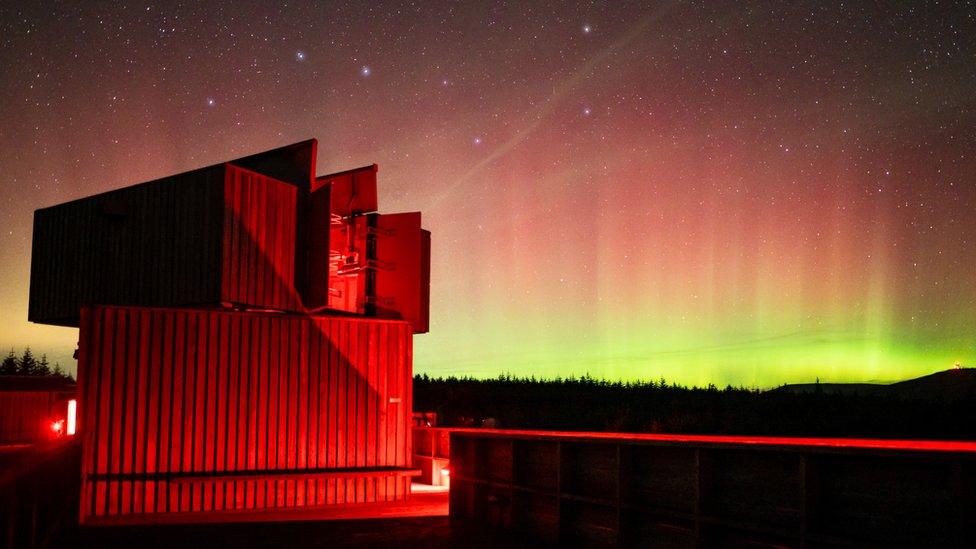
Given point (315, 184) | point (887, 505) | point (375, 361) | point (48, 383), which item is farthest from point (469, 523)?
point (48, 383)

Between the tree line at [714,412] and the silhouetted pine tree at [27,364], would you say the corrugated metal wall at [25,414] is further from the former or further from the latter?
the silhouetted pine tree at [27,364]

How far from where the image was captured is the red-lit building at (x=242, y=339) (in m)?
14.4

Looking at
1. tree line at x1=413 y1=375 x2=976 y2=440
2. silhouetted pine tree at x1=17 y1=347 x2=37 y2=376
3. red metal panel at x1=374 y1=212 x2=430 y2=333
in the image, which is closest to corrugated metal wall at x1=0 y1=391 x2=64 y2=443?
tree line at x1=413 y1=375 x2=976 y2=440

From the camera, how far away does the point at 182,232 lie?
54.5 feet

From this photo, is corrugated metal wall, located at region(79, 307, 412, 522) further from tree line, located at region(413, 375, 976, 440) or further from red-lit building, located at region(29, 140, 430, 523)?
tree line, located at region(413, 375, 976, 440)

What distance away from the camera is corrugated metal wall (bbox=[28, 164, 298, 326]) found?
16.0 m

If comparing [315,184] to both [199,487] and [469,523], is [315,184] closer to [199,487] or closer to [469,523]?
[199,487]

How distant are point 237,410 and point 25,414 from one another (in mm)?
30489

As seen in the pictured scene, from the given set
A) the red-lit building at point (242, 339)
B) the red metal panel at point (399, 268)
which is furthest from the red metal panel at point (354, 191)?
the red metal panel at point (399, 268)

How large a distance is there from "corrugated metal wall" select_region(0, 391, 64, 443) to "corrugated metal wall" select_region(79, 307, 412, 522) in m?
28.5

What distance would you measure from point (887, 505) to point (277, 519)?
398 inches

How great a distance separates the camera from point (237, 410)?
15.3 meters

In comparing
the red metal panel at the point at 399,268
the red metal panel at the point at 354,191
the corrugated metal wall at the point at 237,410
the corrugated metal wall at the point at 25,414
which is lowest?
the corrugated metal wall at the point at 25,414

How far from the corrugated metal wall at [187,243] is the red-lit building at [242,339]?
37 millimetres
